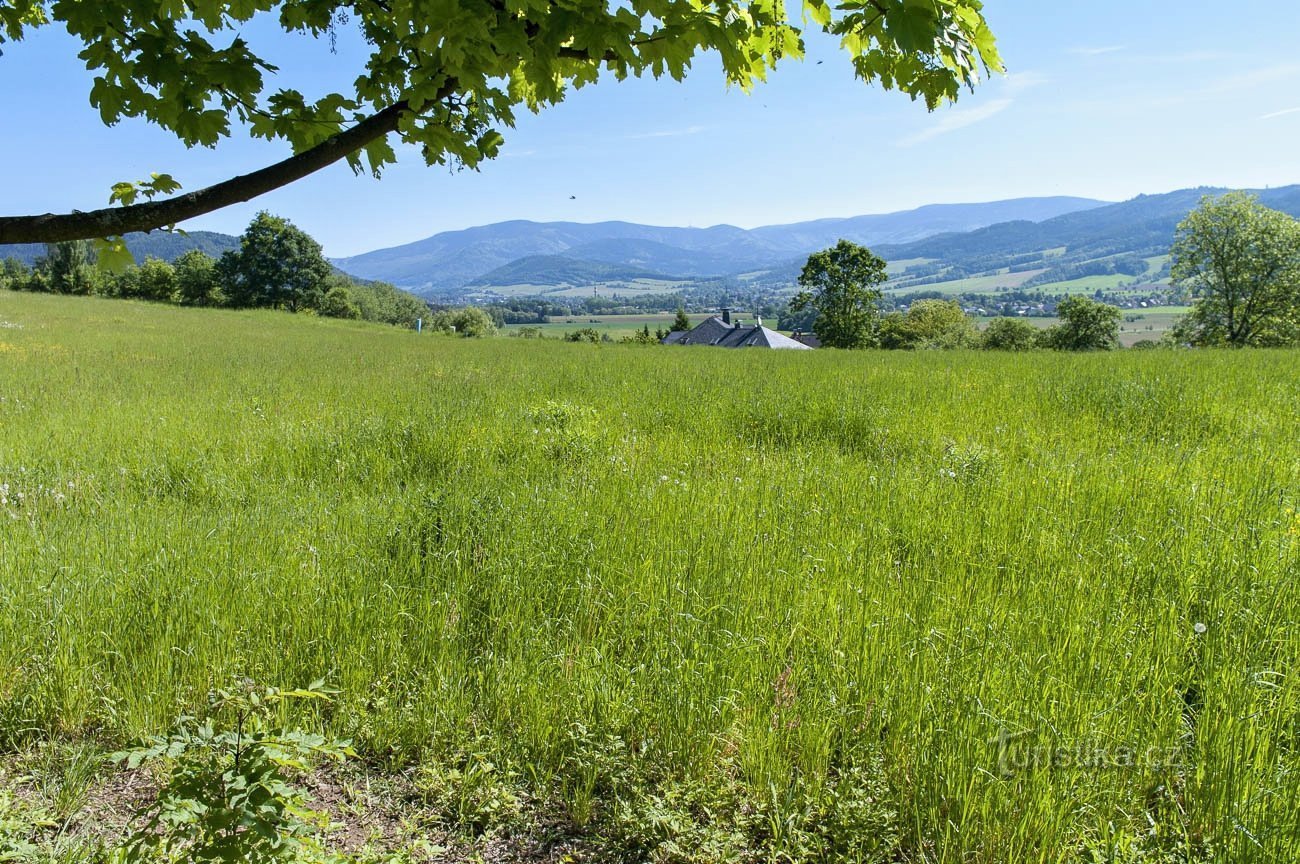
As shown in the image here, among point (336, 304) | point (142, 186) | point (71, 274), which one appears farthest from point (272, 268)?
point (142, 186)

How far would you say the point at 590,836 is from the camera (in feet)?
7.30

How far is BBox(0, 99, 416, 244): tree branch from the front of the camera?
5.58 feet

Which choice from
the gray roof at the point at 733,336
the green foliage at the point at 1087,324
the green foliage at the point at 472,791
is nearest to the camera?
the green foliage at the point at 472,791

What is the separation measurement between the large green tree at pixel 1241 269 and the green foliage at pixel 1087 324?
1772 cm

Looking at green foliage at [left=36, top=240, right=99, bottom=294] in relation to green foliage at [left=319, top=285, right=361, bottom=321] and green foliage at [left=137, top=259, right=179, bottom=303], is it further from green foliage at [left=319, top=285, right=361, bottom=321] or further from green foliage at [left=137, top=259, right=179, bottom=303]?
green foliage at [left=319, top=285, right=361, bottom=321]

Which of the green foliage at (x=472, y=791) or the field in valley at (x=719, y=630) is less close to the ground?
the field in valley at (x=719, y=630)

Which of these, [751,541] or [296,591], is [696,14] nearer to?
[751,541]

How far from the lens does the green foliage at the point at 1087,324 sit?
6500 centimetres

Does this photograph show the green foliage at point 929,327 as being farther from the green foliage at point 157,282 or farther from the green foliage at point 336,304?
the green foliage at point 157,282

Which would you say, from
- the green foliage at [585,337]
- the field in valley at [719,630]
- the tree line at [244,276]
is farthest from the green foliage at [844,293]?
the field in valley at [719,630]

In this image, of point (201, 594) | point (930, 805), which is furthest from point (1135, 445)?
point (201, 594)

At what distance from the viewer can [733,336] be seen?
87750 millimetres

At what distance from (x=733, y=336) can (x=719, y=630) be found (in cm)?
8664

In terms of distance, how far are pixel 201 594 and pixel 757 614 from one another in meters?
2.98
